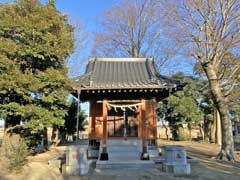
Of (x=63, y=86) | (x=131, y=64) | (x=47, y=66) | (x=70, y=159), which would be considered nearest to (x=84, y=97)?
(x=63, y=86)

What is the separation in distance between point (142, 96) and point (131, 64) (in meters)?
2.68

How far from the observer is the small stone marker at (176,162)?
8.31 meters

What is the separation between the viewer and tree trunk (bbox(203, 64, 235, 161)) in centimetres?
1118

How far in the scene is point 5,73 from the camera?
9688 millimetres

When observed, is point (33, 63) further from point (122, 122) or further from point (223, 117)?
point (223, 117)

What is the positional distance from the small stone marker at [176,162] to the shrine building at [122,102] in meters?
2.04

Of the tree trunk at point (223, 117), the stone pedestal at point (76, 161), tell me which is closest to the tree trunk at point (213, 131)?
the tree trunk at point (223, 117)

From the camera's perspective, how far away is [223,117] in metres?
11.4

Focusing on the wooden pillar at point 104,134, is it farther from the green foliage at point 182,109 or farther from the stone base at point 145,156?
the green foliage at point 182,109

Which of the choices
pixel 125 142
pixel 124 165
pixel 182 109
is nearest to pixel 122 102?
pixel 125 142

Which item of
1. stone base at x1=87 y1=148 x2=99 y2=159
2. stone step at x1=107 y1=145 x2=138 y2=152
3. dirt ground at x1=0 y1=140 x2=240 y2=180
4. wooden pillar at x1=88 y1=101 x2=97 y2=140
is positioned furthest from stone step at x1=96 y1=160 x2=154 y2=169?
wooden pillar at x1=88 y1=101 x2=97 y2=140

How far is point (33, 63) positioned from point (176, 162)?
7.30 metres

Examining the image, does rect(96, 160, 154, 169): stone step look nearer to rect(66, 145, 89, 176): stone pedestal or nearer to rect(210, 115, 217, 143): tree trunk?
rect(66, 145, 89, 176): stone pedestal

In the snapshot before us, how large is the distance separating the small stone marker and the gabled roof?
286 cm
